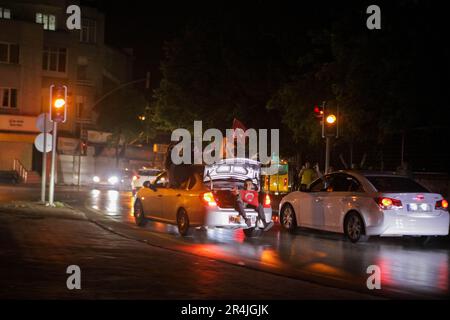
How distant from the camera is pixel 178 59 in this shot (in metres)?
39.2

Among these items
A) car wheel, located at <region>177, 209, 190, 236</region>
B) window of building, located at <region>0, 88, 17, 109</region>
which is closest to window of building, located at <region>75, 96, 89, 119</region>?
window of building, located at <region>0, 88, 17, 109</region>

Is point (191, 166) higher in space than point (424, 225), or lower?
higher

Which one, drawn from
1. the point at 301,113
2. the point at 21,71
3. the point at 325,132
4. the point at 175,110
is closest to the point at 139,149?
the point at 21,71

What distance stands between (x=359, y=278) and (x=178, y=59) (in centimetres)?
2937

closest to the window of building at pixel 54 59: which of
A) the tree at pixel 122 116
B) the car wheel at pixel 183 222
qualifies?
the tree at pixel 122 116

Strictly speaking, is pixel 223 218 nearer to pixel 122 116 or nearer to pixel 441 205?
pixel 441 205

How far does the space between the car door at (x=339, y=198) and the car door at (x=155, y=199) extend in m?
4.03

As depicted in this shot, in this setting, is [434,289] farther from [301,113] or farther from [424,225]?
[301,113]

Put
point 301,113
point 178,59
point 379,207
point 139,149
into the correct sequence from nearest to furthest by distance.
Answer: point 379,207
point 301,113
point 178,59
point 139,149

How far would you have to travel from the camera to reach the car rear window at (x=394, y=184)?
15.9 m

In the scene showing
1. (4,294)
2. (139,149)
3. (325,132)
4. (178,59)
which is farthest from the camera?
(139,149)

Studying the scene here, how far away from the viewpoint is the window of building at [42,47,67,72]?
56.5 meters

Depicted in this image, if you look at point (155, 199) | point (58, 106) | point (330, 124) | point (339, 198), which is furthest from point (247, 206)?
point (58, 106)

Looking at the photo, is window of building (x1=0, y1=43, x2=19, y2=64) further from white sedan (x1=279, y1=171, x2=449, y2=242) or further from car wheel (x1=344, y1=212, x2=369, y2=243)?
car wheel (x1=344, y1=212, x2=369, y2=243)
